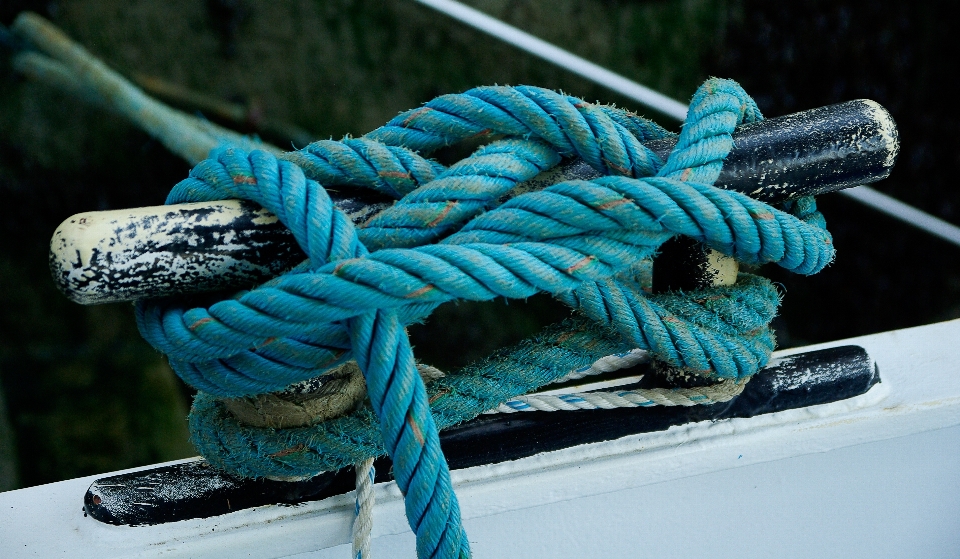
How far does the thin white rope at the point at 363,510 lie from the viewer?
0.80m

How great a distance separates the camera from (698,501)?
99 cm

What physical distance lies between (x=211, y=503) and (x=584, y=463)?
0.43 m

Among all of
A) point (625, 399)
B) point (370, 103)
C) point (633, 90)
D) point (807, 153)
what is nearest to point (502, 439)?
point (625, 399)

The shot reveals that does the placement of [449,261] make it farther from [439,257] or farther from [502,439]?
[502,439]

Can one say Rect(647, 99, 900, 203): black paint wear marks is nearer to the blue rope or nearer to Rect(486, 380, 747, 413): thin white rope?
the blue rope

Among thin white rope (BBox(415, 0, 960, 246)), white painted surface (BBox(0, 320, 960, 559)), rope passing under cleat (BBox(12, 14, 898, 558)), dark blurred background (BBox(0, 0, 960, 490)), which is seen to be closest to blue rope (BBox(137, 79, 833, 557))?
rope passing under cleat (BBox(12, 14, 898, 558))

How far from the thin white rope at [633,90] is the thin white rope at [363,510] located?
1732 millimetres

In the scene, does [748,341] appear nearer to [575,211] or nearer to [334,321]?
[575,211]

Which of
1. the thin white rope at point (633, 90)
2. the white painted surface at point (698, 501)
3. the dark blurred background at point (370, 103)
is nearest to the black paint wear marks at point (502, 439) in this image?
the white painted surface at point (698, 501)

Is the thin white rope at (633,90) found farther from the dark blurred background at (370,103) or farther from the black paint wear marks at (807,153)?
the black paint wear marks at (807,153)

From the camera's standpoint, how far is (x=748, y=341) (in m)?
0.83

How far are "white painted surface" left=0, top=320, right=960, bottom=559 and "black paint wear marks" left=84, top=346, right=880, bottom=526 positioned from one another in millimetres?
12

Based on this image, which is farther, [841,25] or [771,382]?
[841,25]

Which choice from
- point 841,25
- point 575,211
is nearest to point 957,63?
point 841,25
